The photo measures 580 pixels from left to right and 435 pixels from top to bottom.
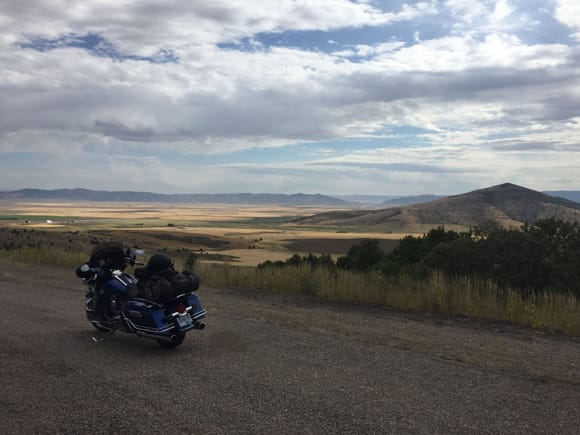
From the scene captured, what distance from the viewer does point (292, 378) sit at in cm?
638

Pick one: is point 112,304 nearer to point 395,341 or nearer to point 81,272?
point 81,272

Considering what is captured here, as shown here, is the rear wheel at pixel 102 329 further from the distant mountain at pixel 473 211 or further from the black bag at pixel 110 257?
the distant mountain at pixel 473 211

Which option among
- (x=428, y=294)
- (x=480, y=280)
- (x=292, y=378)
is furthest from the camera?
(x=480, y=280)

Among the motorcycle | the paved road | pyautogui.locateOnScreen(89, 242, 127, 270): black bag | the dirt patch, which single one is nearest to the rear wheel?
the motorcycle

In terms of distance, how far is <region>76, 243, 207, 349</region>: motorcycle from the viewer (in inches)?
301

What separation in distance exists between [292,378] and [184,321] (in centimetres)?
213

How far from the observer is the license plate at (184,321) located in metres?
7.68

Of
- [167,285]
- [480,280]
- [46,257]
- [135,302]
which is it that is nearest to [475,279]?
[480,280]

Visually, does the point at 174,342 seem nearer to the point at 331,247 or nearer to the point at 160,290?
the point at 160,290

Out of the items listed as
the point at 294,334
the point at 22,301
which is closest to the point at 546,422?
the point at 294,334

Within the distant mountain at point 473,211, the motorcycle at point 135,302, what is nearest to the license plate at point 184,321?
the motorcycle at point 135,302

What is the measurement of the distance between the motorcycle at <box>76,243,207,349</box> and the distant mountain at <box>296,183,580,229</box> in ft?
372

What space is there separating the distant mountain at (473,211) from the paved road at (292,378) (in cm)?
11235

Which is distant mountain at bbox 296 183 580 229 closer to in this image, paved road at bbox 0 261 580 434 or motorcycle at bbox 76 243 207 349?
paved road at bbox 0 261 580 434
